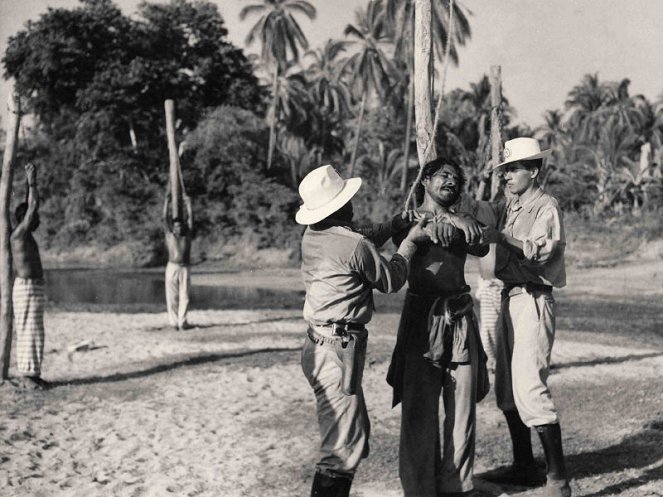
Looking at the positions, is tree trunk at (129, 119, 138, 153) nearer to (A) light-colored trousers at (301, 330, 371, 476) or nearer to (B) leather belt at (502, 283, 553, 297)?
(B) leather belt at (502, 283, 553, 297)

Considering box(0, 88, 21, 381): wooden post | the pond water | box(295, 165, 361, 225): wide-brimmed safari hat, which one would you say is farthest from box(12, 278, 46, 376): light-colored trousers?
the pond water

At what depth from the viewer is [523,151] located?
4.47m

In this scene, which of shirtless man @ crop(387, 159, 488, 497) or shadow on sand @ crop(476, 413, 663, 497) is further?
shadow on sand @ crop(476, 413, 663, 497)

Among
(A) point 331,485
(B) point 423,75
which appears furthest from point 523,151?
(A) point 331,485

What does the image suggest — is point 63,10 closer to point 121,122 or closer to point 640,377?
point 121,122

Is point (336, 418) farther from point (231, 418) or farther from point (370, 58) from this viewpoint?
point (370, 58)

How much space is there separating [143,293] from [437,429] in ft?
58.9

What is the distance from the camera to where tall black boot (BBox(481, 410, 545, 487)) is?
4.63 m

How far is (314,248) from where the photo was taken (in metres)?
3.93

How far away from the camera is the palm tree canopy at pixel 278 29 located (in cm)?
4016

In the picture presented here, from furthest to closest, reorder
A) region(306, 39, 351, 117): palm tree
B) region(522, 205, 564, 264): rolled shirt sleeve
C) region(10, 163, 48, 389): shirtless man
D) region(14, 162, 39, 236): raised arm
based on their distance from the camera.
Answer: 1. region(306, 39, 351, 117): palm tree
2. region(10, 163, 48, 389): shirtless man
3. region(14, 162, 39, 236): raised arm
4. region(522, 205, 564, 264): rolled shirt sleeve

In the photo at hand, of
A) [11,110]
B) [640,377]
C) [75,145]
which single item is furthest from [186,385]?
[75,145]

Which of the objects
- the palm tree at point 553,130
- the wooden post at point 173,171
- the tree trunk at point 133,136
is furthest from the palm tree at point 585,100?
the wooden post at point 173,171

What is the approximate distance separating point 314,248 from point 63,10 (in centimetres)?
3402
